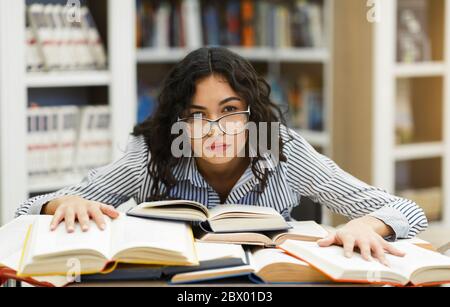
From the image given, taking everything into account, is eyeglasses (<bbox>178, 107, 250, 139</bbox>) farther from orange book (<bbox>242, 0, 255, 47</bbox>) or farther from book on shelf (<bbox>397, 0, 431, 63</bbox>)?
orange book (<bbox>242, 0, 255, 47</bbox>)

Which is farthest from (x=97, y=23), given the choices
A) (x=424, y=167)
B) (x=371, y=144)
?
(x=424, y=167)

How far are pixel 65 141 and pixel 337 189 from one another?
138 cm

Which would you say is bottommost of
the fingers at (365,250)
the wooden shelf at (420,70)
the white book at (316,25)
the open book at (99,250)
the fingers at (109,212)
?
the fingers at (365,250)

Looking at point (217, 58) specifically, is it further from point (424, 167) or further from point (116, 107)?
point (424, 167)

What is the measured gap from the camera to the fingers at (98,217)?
1061 mm

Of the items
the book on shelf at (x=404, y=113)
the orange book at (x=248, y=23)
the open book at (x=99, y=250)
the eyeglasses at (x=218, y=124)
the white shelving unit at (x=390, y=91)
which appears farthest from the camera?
the orange book at (x=248, y=23)

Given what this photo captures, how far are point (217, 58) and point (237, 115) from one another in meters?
0.14

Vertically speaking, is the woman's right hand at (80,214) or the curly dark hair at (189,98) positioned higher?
the curly dark hair at (189,98)

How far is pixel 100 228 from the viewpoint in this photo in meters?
1.05

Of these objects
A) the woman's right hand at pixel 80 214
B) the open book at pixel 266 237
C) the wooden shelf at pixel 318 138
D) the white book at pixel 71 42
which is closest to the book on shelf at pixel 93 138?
the white book at pixel 71 42

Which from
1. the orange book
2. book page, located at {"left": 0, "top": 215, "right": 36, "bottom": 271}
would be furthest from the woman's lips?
the orange book

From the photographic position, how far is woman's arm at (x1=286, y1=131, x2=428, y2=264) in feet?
3.90

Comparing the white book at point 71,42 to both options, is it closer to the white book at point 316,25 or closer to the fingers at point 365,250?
the white book at point 316,25

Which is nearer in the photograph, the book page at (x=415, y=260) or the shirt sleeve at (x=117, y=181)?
the book page at (x=415, y=260)
